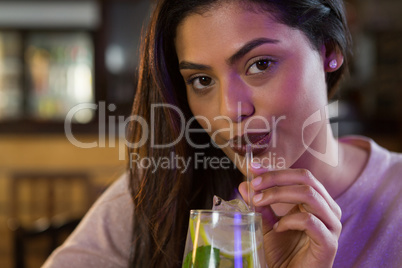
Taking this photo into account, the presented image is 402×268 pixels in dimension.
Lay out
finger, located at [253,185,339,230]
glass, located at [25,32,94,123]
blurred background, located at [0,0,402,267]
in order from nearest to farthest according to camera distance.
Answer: finger, located at [253,185,339,230], blurred background, located at [0,0,402,267], glass, located at [25,32,94,123]

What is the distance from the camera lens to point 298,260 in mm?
1104

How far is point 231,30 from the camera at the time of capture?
1.20m

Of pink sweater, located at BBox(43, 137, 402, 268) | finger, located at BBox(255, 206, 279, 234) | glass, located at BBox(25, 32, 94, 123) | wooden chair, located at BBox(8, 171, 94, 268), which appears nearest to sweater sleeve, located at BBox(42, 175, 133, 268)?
pink sweater, located at BBox(43, 137, 402, 268)

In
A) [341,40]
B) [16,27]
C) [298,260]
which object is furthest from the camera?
[16,27]

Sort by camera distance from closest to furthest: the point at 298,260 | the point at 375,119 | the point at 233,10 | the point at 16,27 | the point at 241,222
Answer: the point at 241,222
the point at 298,260
the point at 233,10
the point at 375,119
the point at 16,27

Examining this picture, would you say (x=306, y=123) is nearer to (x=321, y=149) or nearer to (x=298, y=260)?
(x=321, y=149)

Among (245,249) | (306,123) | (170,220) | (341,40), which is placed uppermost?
(341,40)

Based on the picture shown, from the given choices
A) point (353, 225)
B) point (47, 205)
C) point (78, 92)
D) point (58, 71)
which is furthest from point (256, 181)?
point (58, 71)

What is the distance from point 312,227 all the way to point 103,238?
2.64 ft

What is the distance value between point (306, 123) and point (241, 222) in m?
0.54

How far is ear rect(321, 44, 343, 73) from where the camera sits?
1405 mm

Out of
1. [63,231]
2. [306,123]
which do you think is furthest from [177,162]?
[63,231]

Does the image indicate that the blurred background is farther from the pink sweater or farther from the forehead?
the forehead

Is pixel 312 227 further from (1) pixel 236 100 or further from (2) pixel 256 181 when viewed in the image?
(1) pixel 236 100
